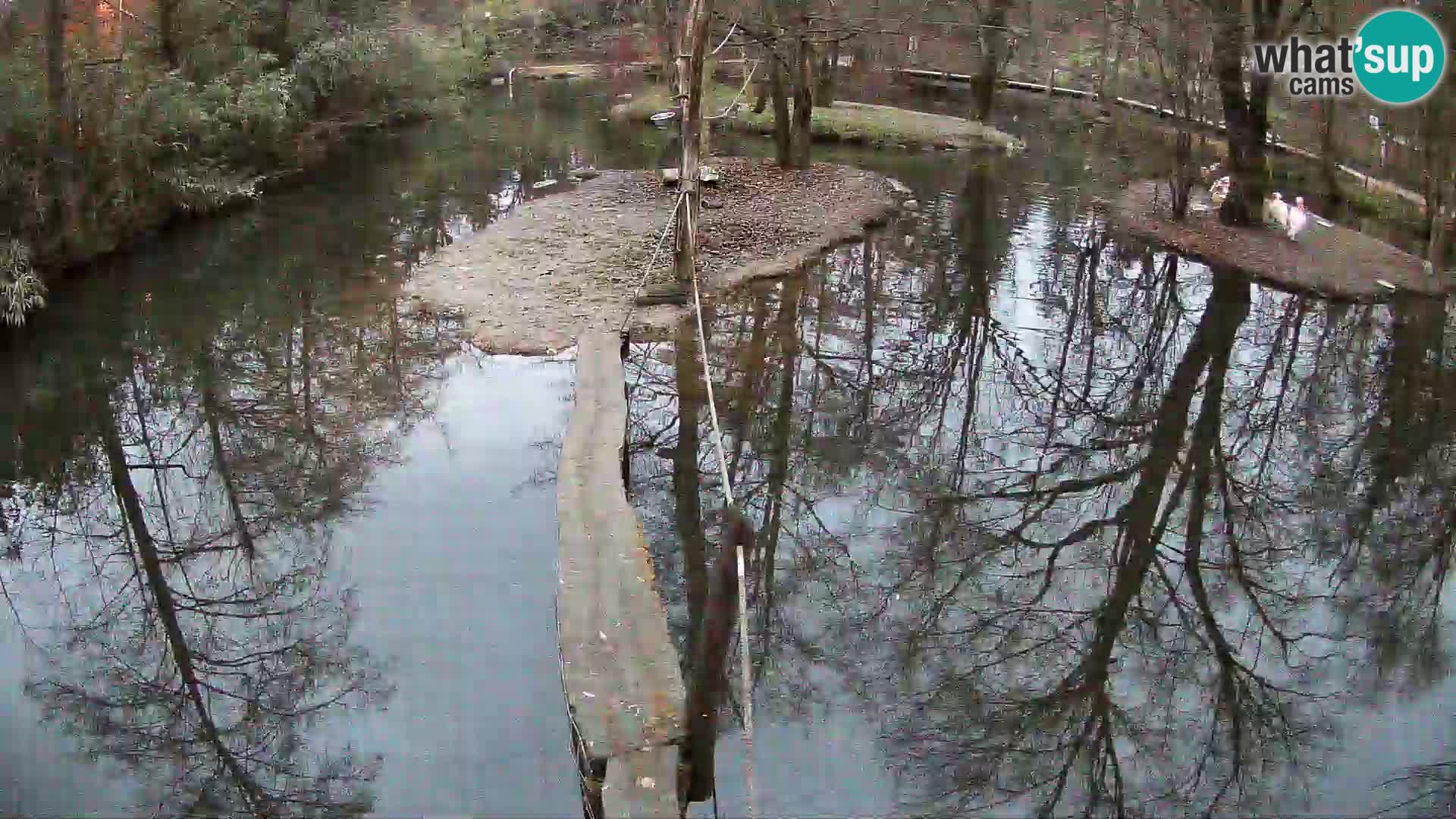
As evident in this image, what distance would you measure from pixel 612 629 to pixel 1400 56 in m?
13.0

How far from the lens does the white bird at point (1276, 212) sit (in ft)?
Result: 50.3

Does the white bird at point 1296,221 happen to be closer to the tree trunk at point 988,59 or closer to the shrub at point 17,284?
the tree trunk at point 988,59

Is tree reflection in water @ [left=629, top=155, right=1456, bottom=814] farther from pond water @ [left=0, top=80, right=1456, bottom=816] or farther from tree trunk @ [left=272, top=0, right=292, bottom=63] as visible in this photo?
tree trunk @ [left=272, top=0, right=292, bottom=63]

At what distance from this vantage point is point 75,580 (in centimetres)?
726

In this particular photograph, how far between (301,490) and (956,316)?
7177 mm

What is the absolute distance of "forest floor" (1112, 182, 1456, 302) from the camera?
13.3m

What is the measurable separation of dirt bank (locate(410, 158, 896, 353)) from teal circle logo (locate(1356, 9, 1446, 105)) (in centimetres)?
664

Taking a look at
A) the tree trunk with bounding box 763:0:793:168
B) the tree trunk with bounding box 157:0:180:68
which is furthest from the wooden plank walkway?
the tree trunk with bounding box 157:0:180:68

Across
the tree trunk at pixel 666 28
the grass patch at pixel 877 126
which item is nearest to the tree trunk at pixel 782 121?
the tree trunk at pixel 666 28

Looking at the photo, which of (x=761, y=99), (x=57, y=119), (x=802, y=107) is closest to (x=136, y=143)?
(x=57, y=119)

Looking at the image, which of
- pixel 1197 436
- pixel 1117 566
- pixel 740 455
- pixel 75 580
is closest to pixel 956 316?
pixel 1197 436

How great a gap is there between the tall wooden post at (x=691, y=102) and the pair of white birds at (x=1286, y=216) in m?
8.11

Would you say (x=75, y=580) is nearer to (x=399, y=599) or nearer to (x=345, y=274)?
(x=399, y=599)

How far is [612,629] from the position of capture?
5703 mm
